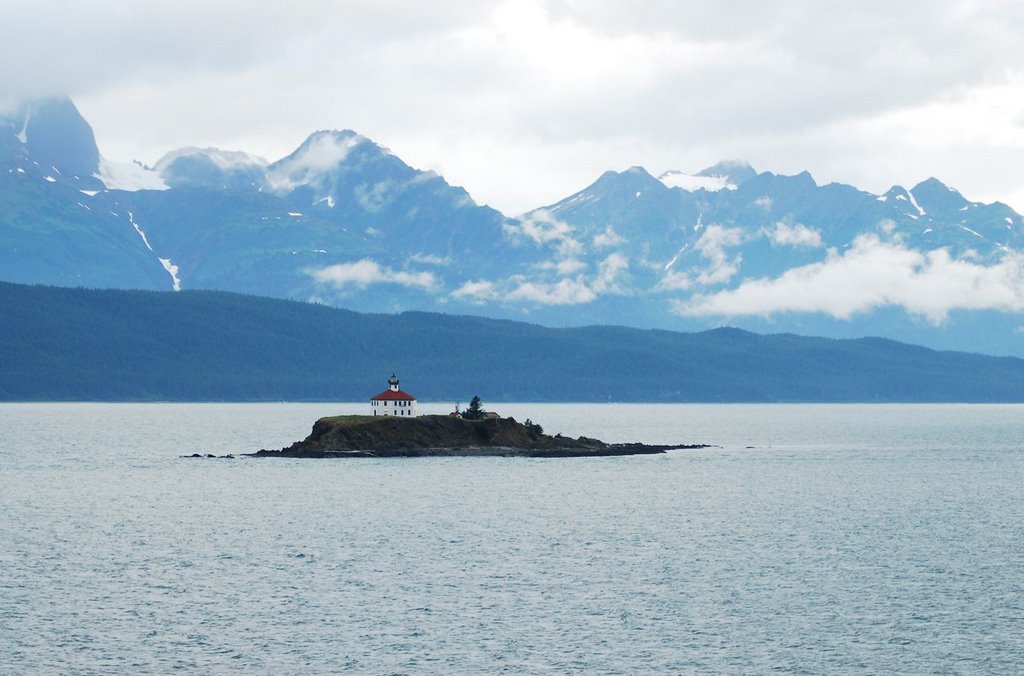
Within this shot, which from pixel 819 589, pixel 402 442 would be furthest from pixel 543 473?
pixel 819 589

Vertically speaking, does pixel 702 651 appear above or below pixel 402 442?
below

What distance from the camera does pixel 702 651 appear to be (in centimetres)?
7638

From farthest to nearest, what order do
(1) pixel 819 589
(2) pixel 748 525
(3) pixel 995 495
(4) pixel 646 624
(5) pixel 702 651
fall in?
(3) pixel 995 495
(2) pixel 748 525
(1) pixel 819 589
(4) pixel 646 624
(5) pixel 702 651

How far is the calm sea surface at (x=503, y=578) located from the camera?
7538 cm

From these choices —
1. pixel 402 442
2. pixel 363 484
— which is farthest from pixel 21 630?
pixel 402 442

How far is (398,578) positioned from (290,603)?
1083 centimetres

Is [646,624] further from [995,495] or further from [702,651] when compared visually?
[995,495]

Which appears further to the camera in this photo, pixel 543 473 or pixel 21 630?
pixel 543 473

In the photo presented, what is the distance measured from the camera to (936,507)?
144m

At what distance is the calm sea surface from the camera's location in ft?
247

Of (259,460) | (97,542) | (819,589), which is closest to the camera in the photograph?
(819,589)

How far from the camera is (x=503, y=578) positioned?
97.0 meters

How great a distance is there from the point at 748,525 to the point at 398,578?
41.5 m

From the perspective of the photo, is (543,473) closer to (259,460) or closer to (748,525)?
(259,460)
